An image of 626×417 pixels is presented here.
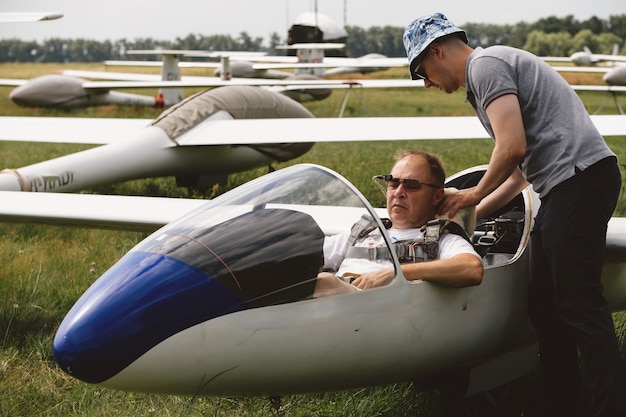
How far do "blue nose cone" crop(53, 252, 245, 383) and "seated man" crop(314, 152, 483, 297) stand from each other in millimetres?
448

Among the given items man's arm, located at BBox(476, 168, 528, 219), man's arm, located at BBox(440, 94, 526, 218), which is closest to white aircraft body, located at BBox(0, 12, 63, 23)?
man's arm, located at BBox(476, 168, 528, 219)

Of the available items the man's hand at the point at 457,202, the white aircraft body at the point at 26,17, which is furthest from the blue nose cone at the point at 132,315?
the white aircraft body at the point at 26,17

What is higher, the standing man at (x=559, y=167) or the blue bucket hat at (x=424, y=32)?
the blue bucket hat at (x=424, y=32)

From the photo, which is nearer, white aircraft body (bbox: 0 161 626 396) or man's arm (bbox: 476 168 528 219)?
white aircraft body (bbox: 0 161 626 396)

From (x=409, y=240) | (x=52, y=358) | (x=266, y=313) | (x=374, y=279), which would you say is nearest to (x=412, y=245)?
(x=409, y=240)

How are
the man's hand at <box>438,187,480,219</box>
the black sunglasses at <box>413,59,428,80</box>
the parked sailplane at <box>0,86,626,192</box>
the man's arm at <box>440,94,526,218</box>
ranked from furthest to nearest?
the parked sailplane at <box>0,86,626,192</box>, the man's hand at <box>438,187,480,219</box>, the black sunglasses at <box>413,59,428,80</box>, the man's arm at <box>440,94,526,218</box>

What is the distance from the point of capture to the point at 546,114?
3.24 meters

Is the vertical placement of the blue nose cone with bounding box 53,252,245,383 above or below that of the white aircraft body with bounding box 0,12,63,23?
below

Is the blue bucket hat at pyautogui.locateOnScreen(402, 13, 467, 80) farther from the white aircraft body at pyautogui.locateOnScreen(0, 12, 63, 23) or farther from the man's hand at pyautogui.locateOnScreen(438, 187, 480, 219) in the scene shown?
the white aircraft body at pyautogui.locateOnScreen(0, 12, 63, 23)

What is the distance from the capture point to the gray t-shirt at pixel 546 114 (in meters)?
3.20

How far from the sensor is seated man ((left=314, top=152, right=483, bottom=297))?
303 centimetres

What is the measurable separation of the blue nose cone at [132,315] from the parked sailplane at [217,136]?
6.20m

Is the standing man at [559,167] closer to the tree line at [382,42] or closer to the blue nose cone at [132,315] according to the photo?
the blue nose cone at [132,315]

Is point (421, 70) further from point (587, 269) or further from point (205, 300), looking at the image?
point (205, 300)
